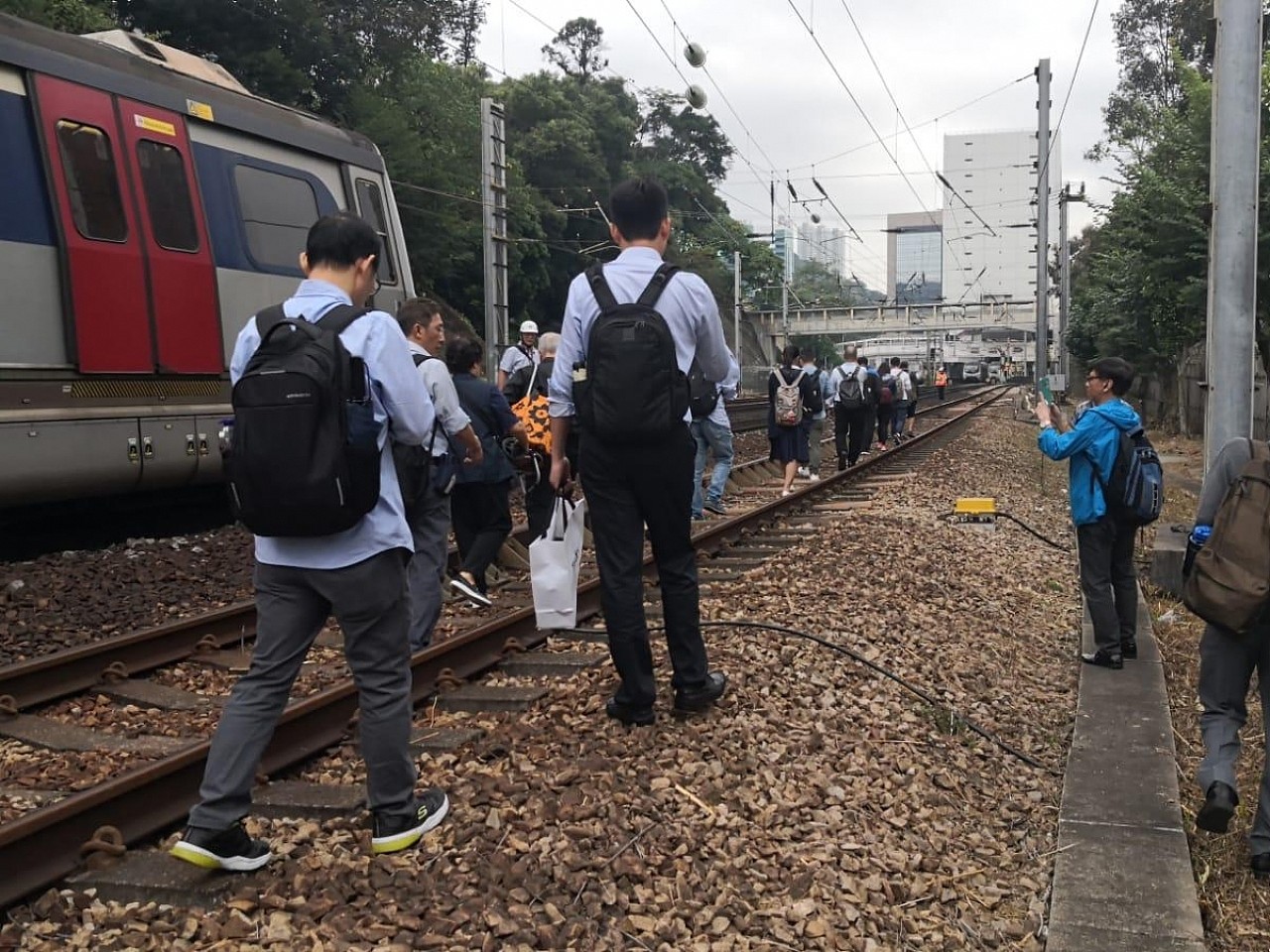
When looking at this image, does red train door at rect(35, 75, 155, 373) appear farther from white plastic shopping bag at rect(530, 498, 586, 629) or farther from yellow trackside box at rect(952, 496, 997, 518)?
yellow trackside box at rect(952, 496, 997, 518)

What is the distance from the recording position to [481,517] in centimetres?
768

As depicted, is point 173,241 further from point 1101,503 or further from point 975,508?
point 975,508

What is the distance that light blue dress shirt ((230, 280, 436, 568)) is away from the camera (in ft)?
11.4

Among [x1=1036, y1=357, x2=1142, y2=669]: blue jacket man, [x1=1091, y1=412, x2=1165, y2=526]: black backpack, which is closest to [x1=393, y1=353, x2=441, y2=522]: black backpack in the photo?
[x1=1036, y1=357, x2=1142, y2=669]: blue jacket man

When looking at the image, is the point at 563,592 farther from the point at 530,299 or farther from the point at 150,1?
the point at 530,299

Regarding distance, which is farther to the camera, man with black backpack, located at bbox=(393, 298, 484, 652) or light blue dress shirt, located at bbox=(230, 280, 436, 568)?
man with black backpack, located at bbox=(393, 298, 484, 652)

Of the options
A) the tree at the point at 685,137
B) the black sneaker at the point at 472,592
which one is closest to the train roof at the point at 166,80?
the black sneaker at the point at 472,592

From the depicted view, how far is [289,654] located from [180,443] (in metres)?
6.62

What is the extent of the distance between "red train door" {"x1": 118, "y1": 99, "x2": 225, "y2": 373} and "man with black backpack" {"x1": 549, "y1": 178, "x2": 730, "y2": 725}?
19.6 feet

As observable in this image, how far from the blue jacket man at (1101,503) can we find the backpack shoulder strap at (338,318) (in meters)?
4.26

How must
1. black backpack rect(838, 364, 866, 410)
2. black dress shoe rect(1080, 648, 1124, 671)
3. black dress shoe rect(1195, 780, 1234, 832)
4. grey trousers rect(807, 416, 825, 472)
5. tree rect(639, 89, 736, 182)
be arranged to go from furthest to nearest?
tree rect(639, 89, 736, 182)
black backpack rect(838, 364, 866, 410)
grey trousers rect(807, 416, 825, 472)
black dress shoe rect(1080, 648, 1124, 671)
black dress shoe rect(1195, 780, 1234, 832)

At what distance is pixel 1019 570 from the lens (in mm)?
9320

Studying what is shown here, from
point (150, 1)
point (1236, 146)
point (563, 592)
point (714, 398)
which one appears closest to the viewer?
point (714, 398)

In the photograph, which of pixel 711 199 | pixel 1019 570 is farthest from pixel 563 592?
pixel 711 199
